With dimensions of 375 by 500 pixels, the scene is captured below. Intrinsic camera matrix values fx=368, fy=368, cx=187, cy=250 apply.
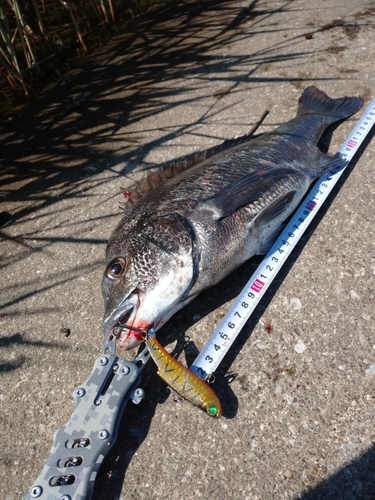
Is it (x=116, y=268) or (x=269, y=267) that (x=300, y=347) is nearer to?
(x=269, y=267)

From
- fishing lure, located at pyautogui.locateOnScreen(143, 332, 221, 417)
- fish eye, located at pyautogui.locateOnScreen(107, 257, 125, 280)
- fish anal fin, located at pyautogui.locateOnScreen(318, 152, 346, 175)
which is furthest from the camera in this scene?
fish anal fin, located at pyautogui.locateOnScreen(318, 152, 346, 175)

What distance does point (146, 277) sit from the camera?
7.05ft

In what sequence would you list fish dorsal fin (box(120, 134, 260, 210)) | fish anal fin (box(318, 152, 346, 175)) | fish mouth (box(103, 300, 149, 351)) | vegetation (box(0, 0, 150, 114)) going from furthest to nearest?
vegetation (box(0, 0, 150, 114))
fish anal fin (box(318, 152, 346, 175))
fish dorsal fin (box(120, 134, 260, 210))
fish mouth (box(103, 300, 149, 351))

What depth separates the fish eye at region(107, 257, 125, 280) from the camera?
7.30ft

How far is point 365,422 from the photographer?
1.95 metres

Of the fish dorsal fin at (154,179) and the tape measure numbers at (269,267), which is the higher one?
the fish dorsal fin at (154,179)

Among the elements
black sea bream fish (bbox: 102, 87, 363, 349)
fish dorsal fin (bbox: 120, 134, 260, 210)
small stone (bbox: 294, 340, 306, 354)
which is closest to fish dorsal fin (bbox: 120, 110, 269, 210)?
fish dorsal fin (bbox: 120, 134, 260, 210)

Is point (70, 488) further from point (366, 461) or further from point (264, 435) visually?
point (366, 461)

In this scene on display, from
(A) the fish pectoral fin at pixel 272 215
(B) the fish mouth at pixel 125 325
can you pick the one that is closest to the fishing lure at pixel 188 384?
(B) the fish mouth at pixel 125 325

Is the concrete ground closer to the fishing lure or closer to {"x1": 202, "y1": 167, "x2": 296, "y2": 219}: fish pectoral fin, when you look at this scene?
the fishing lure

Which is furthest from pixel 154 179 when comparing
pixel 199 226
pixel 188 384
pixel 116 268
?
pixel 188 384

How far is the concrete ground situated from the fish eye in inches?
21.1

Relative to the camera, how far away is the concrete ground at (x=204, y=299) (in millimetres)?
1962

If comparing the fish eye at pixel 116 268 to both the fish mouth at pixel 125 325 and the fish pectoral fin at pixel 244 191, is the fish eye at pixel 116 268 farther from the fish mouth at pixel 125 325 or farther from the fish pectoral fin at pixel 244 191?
the fish pectoral fin at pixel 244 191
